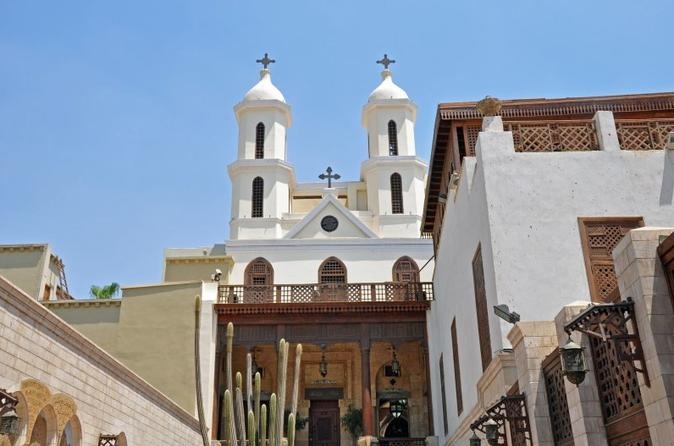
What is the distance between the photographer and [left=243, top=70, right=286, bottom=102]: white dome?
2891 cm

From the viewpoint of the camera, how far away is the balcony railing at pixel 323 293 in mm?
20016

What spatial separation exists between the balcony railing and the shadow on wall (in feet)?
34.1

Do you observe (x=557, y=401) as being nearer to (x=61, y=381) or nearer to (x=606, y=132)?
(x=606, y=132)

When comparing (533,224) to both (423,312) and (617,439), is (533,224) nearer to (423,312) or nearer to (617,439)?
(617,439)

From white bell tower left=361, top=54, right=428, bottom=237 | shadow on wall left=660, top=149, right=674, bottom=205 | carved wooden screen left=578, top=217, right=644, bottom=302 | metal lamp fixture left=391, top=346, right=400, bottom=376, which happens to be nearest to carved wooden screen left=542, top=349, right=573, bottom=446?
carved wooden screen left=578, top=217, right=644, bottom=302

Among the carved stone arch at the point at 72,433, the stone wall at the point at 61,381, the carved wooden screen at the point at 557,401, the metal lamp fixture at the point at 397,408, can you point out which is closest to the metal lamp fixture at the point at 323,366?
the metal lamp fixture at the point at 397,408

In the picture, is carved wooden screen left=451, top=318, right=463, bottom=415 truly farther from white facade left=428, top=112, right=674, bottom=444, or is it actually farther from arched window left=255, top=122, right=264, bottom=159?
arched window left=255, top=122, right=264, bottom=159

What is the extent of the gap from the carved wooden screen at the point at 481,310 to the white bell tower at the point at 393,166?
48.1 ft

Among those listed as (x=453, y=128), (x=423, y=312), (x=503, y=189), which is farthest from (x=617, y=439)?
(x=423, y=312)

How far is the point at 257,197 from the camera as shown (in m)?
27.3

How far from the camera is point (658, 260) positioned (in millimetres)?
5023

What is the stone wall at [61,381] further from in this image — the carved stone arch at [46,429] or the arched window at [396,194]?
the arched window at [396,194]

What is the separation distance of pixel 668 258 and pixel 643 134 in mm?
6412

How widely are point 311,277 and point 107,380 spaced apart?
1323cm
